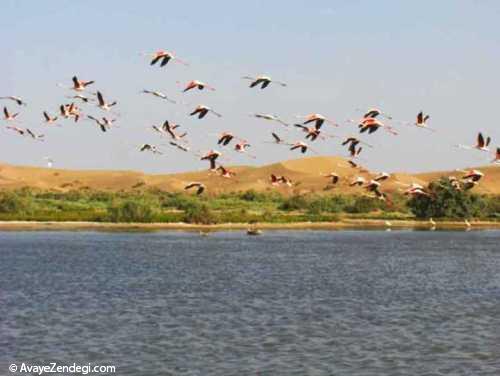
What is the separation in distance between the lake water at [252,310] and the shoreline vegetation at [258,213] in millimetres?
33899

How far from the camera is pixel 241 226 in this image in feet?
355

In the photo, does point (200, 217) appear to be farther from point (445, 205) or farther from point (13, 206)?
point (445, 205)

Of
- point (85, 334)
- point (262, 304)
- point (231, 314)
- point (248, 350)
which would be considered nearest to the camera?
point (248, 350)

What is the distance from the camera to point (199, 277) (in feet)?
168

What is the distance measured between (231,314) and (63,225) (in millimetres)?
69727

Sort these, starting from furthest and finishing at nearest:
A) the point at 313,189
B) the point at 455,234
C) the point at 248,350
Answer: the point at 313,189 → the point at 455,234 → the point at 248,350

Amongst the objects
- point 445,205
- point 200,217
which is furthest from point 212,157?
point 445,205

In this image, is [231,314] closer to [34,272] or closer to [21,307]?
[21,307]

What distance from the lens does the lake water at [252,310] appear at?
2648cm

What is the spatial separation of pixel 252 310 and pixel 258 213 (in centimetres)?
8742

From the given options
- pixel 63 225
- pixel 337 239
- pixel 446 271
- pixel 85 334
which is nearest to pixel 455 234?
pixel 337 239

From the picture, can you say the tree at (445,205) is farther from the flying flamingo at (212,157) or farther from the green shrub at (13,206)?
the flying flamingo at (212,157)

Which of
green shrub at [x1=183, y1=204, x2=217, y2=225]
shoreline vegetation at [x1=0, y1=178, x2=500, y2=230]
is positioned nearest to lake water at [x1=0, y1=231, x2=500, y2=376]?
green shrub at [x1=183, y1=204, x2=217, y2=225]

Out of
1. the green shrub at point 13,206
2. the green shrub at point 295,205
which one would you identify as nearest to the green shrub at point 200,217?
the green shrub at point 13,206
